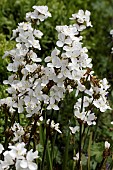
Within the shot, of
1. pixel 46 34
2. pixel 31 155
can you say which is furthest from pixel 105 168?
pixel 46 34

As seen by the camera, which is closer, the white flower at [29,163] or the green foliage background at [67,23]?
the white flower at [29,163]

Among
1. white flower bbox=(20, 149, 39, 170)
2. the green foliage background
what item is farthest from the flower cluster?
the green foliage background

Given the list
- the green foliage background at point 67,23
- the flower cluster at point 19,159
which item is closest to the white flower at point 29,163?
the flower cluster at point 19,159

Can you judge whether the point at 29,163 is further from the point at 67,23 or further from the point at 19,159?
the point at 67,23

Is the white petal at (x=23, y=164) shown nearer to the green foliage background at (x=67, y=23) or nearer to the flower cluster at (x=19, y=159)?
the flower cluster at (x=19, y=159)

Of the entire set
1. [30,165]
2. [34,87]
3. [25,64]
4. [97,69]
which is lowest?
[30,165]

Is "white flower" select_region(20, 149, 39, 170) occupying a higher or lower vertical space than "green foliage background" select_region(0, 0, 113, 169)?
lower

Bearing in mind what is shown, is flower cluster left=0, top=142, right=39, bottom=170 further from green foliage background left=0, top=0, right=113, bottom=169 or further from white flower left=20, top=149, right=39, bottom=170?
green foliage background left=0, top=0, right=113, bottom=169

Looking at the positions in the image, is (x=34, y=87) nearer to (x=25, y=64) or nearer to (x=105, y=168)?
(x=25, y=64)

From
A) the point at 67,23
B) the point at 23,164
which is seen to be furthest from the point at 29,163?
the point at 67,23
